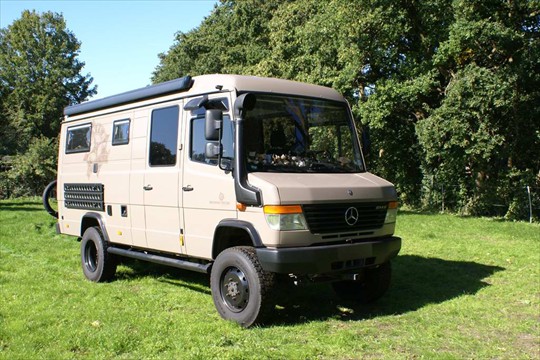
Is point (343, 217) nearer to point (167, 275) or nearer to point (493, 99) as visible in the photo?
point (167, 275)

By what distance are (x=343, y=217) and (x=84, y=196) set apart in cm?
504

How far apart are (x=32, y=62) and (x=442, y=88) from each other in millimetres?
46474

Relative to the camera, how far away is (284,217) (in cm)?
558

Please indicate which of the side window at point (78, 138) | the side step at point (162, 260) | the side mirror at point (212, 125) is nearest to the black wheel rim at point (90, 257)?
the side step at point (162, 260)

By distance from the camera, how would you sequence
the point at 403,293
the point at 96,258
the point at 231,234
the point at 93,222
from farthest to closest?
the point at 93,222
the point at 96,258
the point at 403,293
the point at 231,234

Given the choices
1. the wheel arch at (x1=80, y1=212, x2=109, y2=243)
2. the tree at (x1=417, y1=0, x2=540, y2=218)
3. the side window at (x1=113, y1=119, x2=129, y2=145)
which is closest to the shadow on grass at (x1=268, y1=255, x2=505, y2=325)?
the wheel arch at (x1=80, y1=212, x2=109, y2=243)

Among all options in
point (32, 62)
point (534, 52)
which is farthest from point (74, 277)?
point (32, 62)

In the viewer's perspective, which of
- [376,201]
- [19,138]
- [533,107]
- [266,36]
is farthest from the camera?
[19,138]

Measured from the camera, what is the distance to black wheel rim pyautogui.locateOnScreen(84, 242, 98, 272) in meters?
8.80

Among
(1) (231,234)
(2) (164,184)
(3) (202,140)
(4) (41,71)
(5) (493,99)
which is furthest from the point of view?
(4) (41,71)

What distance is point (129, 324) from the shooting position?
5828 millimetres

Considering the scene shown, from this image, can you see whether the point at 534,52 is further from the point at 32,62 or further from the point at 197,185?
the point at 32,62

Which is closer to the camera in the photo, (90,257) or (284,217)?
(284,217)

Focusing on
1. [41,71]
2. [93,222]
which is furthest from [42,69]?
[93,222]
